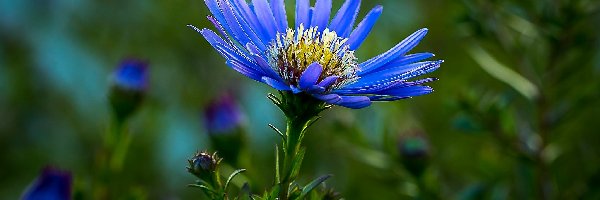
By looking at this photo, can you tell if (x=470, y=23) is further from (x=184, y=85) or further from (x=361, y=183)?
(x=184, y=85)

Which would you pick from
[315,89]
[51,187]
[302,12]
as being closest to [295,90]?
[315,89]

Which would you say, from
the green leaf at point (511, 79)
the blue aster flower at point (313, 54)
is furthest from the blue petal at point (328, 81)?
the green leaf at point (511, 79)

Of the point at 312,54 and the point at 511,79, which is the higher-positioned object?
the point at 312,54

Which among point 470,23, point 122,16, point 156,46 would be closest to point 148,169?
point 156,46

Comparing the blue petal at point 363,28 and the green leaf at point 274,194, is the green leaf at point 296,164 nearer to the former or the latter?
the green leaf at point 274,194

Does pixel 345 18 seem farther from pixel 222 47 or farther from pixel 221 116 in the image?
pixel 221 116

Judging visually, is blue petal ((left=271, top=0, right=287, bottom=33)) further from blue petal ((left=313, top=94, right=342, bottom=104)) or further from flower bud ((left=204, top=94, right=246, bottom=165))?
flower bud ((left=204, top=94, right=246, bottom=165))
